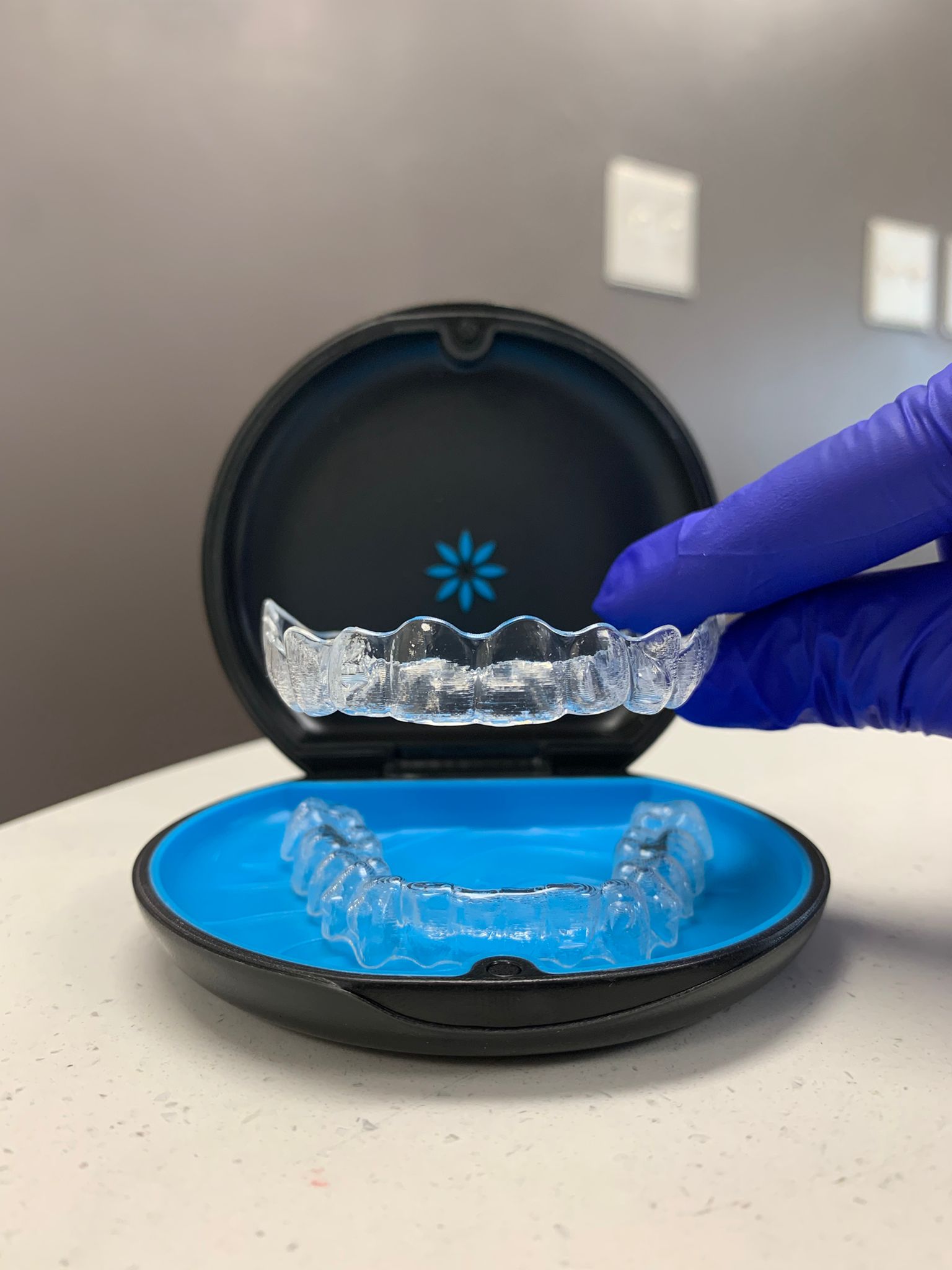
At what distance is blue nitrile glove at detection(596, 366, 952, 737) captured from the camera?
24.4 inches

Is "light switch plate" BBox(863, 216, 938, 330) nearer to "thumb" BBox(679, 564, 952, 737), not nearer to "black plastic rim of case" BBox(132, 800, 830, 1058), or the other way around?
"thumb" BBox(679, 564, 952, 737)

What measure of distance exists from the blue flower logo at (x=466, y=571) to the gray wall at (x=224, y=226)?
0.86 metres

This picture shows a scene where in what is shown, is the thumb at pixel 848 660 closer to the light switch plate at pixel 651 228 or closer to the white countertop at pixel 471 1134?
the white countertop at pixel 471 1134

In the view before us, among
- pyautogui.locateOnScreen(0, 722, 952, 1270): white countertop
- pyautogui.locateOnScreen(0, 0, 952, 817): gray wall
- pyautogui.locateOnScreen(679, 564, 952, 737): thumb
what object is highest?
pyautogui.locateOnScreen(0, 0, 952, 817): gray wall

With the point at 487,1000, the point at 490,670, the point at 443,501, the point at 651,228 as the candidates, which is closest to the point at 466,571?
the point at 443,501

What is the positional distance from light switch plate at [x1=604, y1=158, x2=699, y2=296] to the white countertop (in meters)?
1.46

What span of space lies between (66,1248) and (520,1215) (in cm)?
17

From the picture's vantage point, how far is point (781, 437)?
1988mm

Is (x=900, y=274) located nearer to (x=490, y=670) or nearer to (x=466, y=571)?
(x=466, y=571)

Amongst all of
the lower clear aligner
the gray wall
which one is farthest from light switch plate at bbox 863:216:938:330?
the lower clear aligner

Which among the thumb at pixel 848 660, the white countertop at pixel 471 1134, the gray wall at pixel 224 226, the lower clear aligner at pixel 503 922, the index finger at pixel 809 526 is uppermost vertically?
the gray wall at pixel 224 226

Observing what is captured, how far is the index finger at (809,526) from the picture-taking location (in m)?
0.61

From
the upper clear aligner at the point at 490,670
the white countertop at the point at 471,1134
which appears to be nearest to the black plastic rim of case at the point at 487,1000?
the white countertop at the point at 471,1134

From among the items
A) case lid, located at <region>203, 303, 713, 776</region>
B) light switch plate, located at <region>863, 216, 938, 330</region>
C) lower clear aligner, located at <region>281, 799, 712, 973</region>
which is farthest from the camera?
light switch plate, located at <region>863, 216, 938, 330</region>
